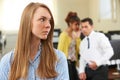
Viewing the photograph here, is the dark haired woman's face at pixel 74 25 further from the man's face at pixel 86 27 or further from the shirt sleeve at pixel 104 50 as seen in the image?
the shirt sleeve at pixel 104 50

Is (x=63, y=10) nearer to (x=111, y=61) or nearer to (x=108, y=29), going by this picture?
(x=108, y=29)

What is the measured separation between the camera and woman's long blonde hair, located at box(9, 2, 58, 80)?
3.66 feet

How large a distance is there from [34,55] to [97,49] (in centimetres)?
215

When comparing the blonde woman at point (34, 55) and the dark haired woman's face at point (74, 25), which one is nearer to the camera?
the blonde woman at point (34, 55)

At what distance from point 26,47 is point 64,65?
0.62 ft

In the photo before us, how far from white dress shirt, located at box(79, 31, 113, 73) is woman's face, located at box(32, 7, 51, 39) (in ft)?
6.95

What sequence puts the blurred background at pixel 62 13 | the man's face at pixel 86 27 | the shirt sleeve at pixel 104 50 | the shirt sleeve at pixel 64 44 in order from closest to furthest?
the shirt sleeve at pixel 104 50 → the man's face at pixel 86 27 → the shirt sleeve at pixel 64 44 → the blurred background at pixel 62 13

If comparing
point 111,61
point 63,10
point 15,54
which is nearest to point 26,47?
point 15,54

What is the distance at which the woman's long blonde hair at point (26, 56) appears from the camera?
43.9 inches

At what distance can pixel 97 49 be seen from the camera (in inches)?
127

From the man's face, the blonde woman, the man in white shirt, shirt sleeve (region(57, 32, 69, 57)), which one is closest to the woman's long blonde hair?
the blonde woman

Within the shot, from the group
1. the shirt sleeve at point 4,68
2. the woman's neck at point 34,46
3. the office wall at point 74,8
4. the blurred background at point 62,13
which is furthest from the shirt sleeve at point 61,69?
the office wall at point 74,8

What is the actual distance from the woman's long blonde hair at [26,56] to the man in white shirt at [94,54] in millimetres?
2053

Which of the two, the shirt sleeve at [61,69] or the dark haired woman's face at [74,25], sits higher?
the dark haired woman's face at [74,25]
